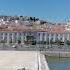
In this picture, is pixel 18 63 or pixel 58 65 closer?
pixel 18 63

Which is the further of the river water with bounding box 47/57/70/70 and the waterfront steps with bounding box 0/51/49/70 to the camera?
the river water with bounding box 47/57/70/70

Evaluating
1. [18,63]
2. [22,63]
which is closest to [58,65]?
[22,63]

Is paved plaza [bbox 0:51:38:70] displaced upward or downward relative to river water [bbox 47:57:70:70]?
upward

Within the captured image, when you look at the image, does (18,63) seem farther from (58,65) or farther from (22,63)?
(58,65)

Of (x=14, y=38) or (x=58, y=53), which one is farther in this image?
(x=14, y=38)

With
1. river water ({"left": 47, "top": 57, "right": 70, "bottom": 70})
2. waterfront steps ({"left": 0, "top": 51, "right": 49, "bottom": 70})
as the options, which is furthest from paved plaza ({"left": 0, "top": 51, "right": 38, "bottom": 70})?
river water ({"left": 47, "top": 57, "right": 70, "bottom": 70})

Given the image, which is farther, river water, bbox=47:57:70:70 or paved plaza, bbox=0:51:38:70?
river water, bbox=47:57:70:70

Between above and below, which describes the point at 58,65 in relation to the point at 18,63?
below

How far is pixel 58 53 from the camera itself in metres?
40.0

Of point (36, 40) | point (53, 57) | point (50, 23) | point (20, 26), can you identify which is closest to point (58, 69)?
point (53, 57)

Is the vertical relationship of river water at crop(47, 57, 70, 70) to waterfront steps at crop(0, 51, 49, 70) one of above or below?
below

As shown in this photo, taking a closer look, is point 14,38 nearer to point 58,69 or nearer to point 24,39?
point 24,39

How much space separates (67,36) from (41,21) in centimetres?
4143

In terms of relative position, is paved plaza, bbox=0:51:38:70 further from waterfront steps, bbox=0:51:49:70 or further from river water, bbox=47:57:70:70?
river water, bbox=47:57:70:70
